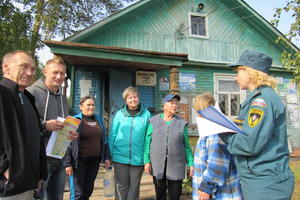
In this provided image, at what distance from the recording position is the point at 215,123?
75.2 inches

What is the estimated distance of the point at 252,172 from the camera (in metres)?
1.77

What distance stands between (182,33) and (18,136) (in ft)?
27.8

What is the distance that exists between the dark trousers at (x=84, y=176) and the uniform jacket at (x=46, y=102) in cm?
86

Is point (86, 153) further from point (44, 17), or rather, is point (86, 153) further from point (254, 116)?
point (44, 17)

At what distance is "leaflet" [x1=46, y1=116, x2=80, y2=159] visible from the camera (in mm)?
2369

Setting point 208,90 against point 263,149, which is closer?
point 263,149

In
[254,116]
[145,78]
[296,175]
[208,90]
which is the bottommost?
[296,175]

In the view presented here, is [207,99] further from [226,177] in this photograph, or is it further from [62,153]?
[62,153]

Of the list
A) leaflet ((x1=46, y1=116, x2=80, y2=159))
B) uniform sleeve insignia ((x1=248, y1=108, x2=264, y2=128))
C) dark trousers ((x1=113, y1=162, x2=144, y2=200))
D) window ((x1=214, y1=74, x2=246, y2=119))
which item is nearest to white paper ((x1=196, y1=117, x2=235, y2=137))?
uniform sleeve insignia ((x1=248, y1=108, x2=264, y2=128))

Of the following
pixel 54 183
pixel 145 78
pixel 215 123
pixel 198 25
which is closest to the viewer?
pixel 215 123

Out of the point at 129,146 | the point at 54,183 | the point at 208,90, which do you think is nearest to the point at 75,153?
the point at 54,183

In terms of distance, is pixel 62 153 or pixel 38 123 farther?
pixel 62 153

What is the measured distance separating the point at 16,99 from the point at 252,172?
70.5 inches

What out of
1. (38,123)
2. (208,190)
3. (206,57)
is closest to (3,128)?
(38,123)
